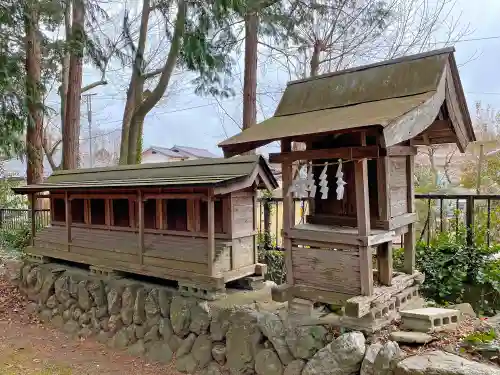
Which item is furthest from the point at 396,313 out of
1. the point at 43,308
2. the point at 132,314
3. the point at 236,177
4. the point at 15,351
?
the point at 43,308

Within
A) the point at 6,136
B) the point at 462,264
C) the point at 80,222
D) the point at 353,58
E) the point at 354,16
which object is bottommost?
the point at 462,264

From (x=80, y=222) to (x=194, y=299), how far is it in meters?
3.79

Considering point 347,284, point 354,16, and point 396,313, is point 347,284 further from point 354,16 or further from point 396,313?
point 354,16

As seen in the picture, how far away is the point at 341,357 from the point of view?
4129 millimetres

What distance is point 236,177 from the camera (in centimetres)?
559

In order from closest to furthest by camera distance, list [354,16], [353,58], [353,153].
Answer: [353,153] < [354,16] < [353,58]

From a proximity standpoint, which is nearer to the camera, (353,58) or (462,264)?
(462,264)

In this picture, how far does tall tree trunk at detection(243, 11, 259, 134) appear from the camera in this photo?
9586 millimetres

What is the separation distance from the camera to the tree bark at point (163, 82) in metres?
9.30

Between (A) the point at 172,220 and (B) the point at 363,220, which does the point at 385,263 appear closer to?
(B) the point at 363,220

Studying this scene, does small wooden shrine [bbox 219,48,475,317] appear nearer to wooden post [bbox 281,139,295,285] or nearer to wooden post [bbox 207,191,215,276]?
wooden post [bbox 281,139,295,285]

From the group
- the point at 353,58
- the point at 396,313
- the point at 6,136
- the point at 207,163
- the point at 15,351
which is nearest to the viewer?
the point at 396,313

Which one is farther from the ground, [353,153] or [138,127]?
[138,127]

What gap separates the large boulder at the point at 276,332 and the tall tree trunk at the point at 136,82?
25.3 ft
